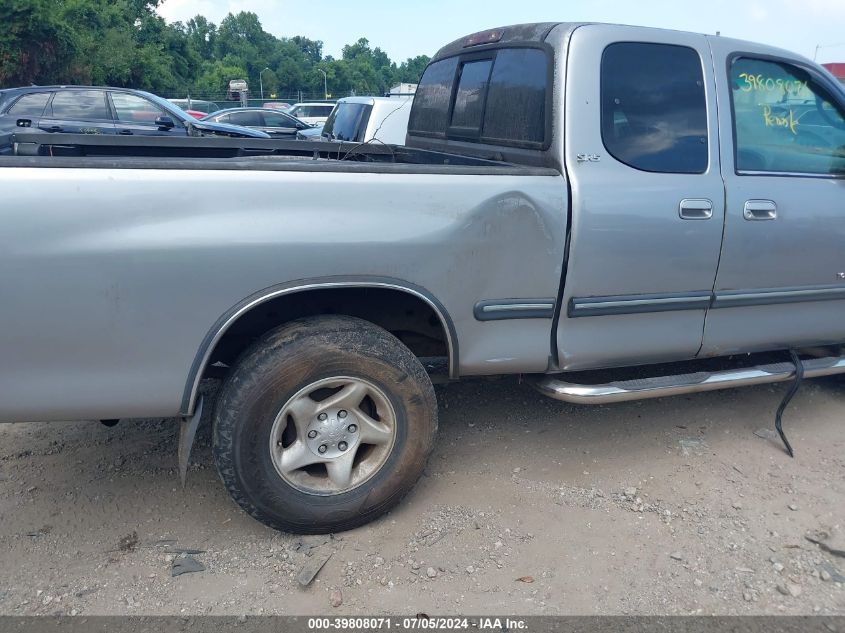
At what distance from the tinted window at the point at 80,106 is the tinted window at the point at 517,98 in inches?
341

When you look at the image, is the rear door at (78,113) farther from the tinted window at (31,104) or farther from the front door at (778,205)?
the front door at (778,205)

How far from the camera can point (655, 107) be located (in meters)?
3.14

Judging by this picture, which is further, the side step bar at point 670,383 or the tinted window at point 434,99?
the tinted window at point 434,99

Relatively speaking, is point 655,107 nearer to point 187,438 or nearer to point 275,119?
point 187,438

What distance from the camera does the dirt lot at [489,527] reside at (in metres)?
2.58

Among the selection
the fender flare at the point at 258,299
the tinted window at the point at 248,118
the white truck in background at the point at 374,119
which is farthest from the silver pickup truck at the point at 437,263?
the tinted window at the point at 248,118

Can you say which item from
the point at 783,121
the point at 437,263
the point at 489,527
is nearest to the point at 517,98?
the point at 437,263

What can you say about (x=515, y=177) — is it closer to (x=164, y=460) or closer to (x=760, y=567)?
(x=760, y=567)

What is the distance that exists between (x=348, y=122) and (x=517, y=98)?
17.3ft

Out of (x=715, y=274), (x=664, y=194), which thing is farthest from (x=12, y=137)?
(x=715, y=274)

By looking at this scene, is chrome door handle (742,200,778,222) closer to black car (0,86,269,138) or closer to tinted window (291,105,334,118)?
black car (0,86,269,138)

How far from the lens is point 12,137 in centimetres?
404

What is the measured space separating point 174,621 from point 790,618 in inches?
84.9

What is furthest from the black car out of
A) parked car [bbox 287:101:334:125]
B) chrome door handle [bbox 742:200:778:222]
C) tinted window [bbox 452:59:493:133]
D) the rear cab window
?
parked car [bbox 287:101:334:125]
